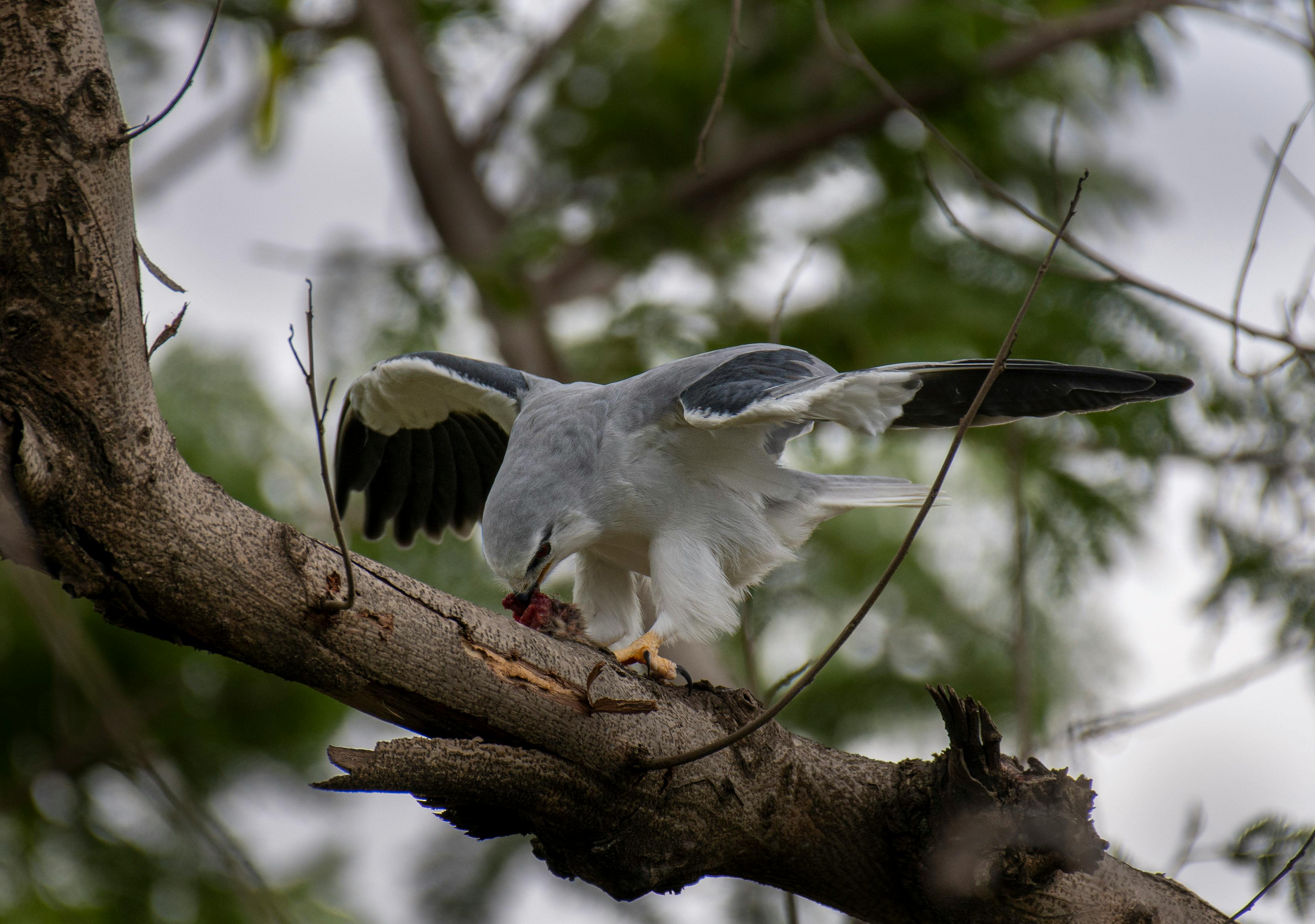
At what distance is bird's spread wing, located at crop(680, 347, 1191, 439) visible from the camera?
2641 mm

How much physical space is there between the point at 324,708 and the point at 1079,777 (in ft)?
14.1

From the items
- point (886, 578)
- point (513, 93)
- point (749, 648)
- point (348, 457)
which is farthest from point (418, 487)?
point (513, 93)

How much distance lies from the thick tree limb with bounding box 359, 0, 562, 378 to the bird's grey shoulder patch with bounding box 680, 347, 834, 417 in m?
2.63

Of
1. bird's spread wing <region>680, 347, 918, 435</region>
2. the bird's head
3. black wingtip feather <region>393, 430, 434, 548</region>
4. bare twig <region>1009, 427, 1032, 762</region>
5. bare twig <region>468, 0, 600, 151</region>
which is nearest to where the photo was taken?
bird's spread wing <region>680, 347, 918, 435</region>

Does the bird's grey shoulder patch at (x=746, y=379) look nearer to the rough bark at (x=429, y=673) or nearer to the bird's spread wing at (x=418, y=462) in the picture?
the rough bark at (x=429, y=673)

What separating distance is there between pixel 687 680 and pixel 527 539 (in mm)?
662

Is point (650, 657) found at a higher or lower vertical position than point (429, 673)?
higher

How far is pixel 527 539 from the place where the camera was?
3008 millimetres

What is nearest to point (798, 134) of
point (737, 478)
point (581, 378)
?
point (581, 378)

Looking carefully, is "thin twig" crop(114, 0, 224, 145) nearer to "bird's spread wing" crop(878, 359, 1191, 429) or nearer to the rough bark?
the rough bark

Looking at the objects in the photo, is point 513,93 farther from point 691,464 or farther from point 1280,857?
point 1280,857

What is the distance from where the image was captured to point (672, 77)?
6.18m

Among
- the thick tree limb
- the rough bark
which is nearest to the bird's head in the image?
the rough bark

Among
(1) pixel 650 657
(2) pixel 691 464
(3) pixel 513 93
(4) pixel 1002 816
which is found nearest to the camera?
(4) pixel 1002 816
